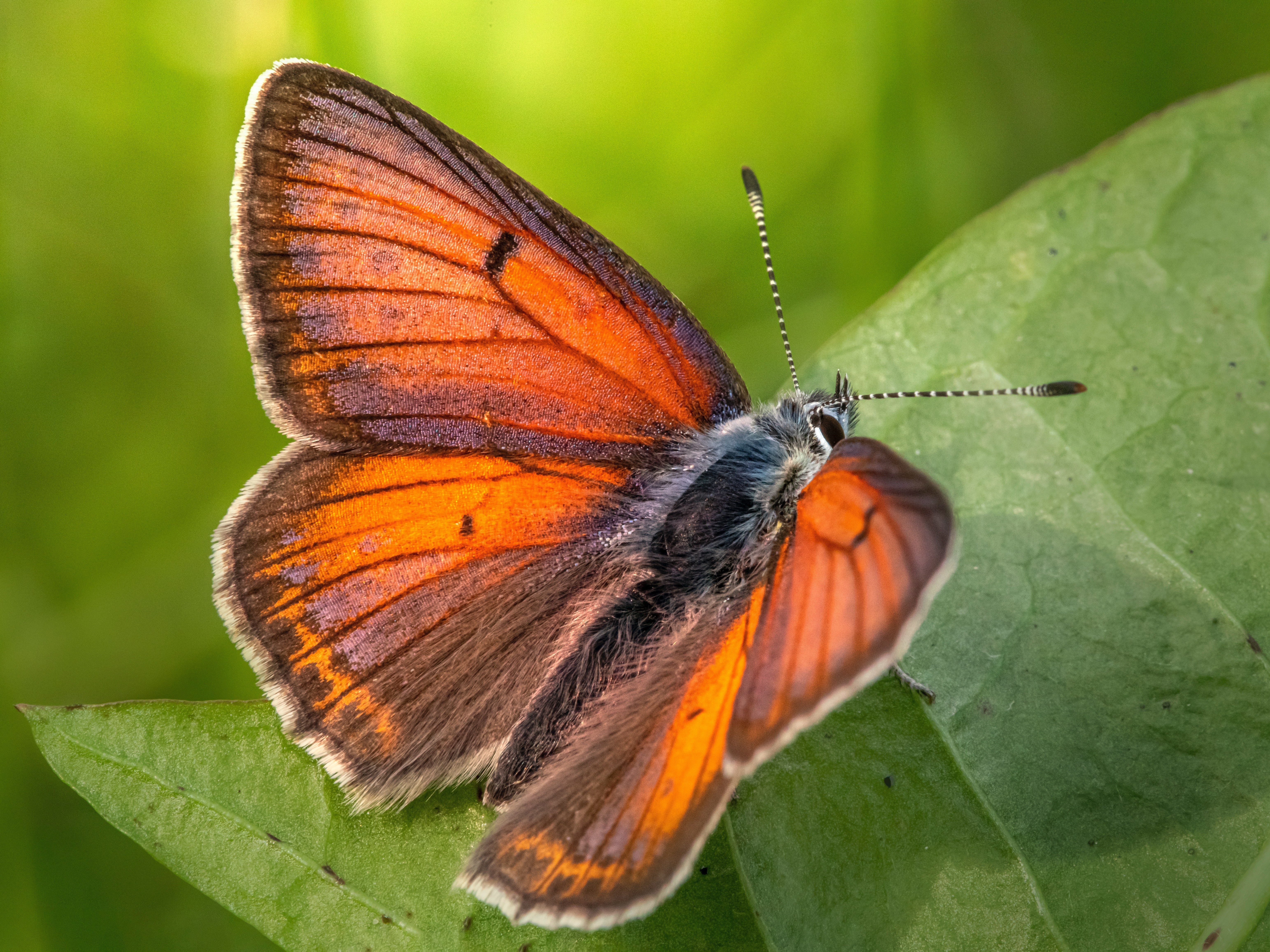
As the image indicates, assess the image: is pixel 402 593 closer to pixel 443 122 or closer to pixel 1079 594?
pixel 1079 594

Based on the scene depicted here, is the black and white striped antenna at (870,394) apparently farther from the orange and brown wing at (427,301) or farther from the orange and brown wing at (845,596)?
the orange and brown wing at (845,596)

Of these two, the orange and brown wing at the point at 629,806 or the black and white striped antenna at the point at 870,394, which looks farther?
the black and white striped antenna at the point at 870,394

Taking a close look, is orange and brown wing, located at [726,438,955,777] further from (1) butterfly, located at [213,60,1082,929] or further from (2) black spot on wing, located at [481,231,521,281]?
(2) black spot on wing, located at [481,231,521,281]

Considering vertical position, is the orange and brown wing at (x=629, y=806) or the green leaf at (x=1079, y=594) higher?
the orange and brown wing at (x=629, y=806)

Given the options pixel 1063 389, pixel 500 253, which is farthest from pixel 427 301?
pixel 1063 389

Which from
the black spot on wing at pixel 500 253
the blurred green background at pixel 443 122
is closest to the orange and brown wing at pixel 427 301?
the black spot on wing at pixel 500 253

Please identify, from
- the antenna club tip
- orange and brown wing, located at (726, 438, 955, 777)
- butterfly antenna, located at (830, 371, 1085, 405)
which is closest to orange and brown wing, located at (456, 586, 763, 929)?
orange and brown wing, located at (726, 438, 955, 777)

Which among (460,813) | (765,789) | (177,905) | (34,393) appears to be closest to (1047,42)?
(765,789)
